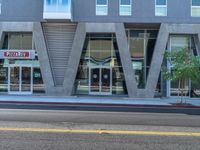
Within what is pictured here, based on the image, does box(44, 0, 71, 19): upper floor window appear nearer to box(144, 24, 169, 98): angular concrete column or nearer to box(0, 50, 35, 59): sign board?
box(0, 50, 35, 59): sign board

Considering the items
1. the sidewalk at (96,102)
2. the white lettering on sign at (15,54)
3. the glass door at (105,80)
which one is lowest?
the sidewalk at (96,102)

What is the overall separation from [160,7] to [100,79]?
7.94 meters

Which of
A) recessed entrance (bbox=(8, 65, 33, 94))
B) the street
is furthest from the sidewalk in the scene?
the street

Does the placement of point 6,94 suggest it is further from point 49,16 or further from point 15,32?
point 49,16

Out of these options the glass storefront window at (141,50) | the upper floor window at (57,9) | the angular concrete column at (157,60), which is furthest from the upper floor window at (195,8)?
the upper floor window at (57,9)

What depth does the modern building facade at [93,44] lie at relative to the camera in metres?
32.5

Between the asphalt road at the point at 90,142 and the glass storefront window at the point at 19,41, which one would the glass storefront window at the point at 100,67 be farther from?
the asphalt road at the point at 90,142

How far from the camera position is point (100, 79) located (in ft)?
113

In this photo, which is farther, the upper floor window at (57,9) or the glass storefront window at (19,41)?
the glass storefront window at (19,41)

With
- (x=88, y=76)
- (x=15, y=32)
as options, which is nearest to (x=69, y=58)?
(x=88, y=76)

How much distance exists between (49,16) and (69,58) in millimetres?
3797

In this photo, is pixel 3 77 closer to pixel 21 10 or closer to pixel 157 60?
pixel 21 10

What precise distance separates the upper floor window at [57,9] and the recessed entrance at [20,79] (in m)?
5.15

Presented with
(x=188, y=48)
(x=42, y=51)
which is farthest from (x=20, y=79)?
(x=188, y=48)
